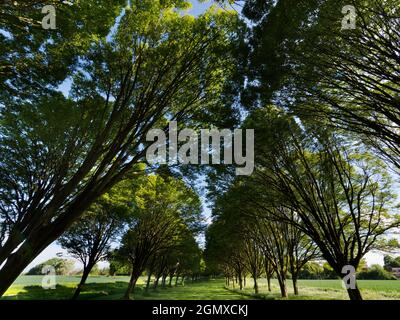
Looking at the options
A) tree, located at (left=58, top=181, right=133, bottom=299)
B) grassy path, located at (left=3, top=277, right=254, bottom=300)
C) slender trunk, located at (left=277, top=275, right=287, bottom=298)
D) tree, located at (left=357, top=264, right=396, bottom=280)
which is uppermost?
tree, located at (left=58, top=181, right=133, bottom=299)

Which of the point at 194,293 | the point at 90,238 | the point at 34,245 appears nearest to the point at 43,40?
the point at 34,245

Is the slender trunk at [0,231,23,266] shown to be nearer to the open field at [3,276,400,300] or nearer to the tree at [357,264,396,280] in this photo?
the open field at [3,276,400,300]

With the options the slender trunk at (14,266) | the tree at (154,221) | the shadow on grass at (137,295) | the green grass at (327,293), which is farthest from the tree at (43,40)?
the green grass at (327,293)

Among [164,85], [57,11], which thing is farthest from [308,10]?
[57,11]

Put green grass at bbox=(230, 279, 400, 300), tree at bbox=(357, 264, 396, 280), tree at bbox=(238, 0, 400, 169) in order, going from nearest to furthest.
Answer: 1. tree at bbox=(238, 0, 400, 169)
2. green grass at bbox=(230, 279, 400, 300)
3. tree at bbox=(357, 264, 396, 280)

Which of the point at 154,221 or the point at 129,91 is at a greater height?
the point at 129,91

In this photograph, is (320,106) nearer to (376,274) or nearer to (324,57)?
(324,57)

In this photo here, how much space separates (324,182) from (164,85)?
10.7m

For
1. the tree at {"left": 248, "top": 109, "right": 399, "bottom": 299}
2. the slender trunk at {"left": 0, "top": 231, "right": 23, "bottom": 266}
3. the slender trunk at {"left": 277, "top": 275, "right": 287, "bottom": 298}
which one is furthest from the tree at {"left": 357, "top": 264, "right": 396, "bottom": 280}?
the slender trunk at {"left": 0, "top": 231, "right": 23, "bottom": 266}

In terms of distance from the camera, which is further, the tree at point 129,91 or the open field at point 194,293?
the open field at point 194,293

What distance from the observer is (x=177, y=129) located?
11.0 meters

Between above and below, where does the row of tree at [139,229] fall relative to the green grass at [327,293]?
above

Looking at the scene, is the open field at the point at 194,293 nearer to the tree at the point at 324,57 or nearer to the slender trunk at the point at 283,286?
the slender trunk at the point at 283,286

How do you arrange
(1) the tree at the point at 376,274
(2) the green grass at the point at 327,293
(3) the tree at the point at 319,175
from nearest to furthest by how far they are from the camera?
(3) the tree at the point at 319,175 → (2) the green grass at the point at 327,293 → (1) the tree at the point at 376,274
